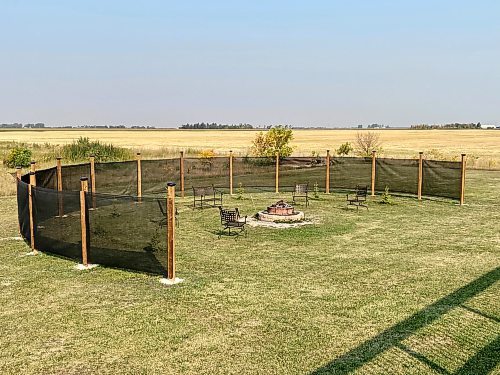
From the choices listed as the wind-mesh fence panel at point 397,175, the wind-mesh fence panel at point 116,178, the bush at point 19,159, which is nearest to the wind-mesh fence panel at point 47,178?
the wind-mesh fence panel at point 116,178

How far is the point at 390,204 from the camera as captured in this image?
1694 centimetres

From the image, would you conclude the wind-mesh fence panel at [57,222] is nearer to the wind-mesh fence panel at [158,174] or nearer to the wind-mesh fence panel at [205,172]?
the wind-mesh fence panel at [158,174]

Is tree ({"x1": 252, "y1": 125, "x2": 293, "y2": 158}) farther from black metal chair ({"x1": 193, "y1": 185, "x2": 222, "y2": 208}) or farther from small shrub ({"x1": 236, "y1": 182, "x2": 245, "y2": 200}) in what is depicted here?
black metal chair ({"x1": 193, "y1": 185, "x2": 222, "y2": 208})

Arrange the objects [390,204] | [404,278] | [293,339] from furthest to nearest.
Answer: [390,204] → [404,278] → [293,339]

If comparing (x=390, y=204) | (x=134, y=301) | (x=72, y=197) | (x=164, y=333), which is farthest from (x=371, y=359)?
(x=390, y=204)

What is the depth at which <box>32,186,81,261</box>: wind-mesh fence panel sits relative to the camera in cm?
934

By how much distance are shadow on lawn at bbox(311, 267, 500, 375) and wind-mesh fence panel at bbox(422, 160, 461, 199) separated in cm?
1149

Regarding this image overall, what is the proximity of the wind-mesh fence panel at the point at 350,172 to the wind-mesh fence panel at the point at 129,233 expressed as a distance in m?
12.6

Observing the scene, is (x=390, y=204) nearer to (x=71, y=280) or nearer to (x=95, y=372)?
(x=71, y=280)

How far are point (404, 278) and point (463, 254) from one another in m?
2.35

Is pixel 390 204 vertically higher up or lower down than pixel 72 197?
lower down

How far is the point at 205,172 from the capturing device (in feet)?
64.2

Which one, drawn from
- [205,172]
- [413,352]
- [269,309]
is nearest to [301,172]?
[205,172]

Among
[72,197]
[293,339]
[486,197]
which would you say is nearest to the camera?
[293,339]
